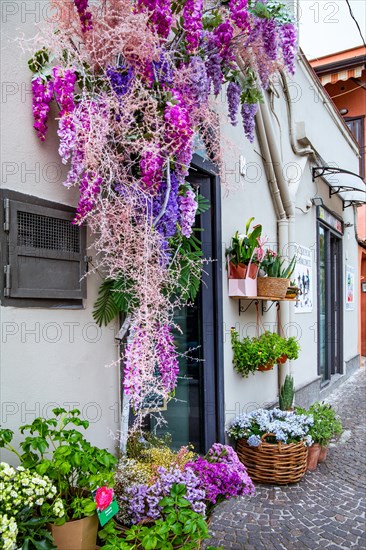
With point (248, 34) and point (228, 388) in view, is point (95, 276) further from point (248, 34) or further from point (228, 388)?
point (228, 388)

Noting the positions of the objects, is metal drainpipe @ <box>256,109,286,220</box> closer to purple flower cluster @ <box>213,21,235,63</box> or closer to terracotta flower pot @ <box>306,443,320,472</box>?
purple flower cluster @ <box>213,21,235,63</box>

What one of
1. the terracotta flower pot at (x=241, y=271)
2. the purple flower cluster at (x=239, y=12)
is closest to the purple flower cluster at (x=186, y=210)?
the purple flower cluster at (x=239, y=12)

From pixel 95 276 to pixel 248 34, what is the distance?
1.63 m

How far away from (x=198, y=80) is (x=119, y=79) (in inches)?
17.5

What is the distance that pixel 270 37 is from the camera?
2727mm

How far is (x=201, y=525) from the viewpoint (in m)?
1.99

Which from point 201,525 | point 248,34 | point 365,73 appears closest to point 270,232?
point 248,34

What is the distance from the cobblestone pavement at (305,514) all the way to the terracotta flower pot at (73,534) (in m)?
1.43

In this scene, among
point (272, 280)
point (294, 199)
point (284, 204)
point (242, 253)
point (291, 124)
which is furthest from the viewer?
point (291, 124)

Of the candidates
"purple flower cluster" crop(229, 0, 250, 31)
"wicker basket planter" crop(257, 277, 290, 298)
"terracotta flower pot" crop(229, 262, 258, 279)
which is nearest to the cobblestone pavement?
"wicker basket planter" crop(257, 277, 290, 298)

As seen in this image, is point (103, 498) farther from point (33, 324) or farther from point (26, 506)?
point (33, 324)

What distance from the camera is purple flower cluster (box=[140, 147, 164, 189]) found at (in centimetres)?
222

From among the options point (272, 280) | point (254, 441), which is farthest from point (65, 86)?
point (254, 441)

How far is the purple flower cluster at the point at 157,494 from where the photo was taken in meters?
2.28
